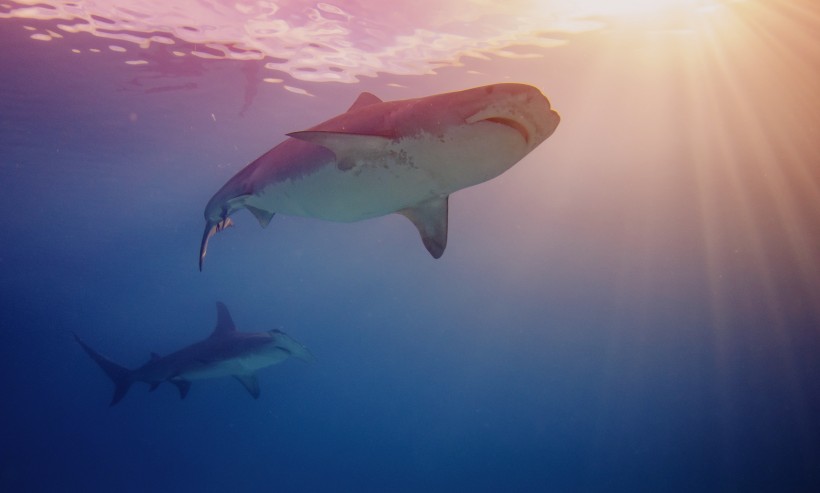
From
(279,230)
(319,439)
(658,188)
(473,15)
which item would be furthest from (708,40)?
(319,439)

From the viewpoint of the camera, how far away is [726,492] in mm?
28250

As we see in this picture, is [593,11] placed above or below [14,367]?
above

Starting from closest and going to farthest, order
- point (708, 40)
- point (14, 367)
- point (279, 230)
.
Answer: point (708, 40)
point (279, 230)
point (14, 367)

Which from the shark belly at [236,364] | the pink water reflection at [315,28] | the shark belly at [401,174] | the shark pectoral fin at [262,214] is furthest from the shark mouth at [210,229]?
the pink water reflection at [315,28]

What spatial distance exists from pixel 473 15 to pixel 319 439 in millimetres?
50966

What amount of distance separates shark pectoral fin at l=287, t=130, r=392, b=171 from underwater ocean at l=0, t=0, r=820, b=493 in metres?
0.54

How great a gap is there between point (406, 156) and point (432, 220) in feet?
3.07

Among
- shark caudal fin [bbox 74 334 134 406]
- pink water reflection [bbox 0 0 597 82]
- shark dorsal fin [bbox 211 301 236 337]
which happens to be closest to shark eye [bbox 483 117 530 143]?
pink water reflection [bbox 0 0 597 82]

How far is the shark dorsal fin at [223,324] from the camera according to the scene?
1314 centimetres

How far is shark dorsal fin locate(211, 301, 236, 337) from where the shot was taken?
13.1 metres

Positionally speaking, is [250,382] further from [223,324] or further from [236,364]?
[223,324]

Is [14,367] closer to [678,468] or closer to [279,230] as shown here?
[279,230]

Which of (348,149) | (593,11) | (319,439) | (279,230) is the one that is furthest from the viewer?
(319,439)

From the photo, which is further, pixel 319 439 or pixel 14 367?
pixel 14 367
